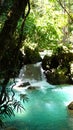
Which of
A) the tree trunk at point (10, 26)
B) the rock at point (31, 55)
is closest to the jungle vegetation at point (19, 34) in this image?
the tree trunk at point (10, 26)

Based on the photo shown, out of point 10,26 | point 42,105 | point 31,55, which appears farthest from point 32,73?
point 10,26

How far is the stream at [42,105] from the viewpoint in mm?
7727

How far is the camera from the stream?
7727 mm

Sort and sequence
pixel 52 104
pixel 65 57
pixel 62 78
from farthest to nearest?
pixel 65 57
pixel 62 78
pixel 52 104

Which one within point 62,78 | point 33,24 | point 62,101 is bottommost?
point 62,78

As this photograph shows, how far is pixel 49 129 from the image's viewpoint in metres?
7.32

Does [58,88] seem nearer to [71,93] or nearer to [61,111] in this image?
[71,93]

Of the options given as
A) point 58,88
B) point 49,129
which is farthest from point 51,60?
point 49,129

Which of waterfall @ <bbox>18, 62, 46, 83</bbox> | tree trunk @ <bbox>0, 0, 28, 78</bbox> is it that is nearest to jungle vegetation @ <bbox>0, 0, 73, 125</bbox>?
tree trunk @ <bbox>0, 0, 28, 78</bbox>

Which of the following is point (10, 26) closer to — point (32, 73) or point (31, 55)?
point (32, 73)

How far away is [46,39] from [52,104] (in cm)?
367

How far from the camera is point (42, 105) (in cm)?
1029

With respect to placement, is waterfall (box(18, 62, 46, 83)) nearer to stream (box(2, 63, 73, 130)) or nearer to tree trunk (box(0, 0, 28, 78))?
stream (box(2, 63, 73, 130))

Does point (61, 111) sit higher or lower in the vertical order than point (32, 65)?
higher
